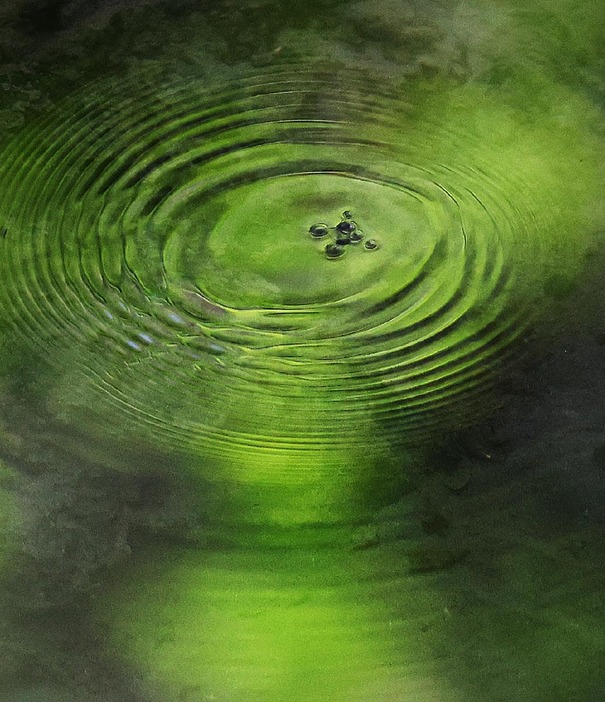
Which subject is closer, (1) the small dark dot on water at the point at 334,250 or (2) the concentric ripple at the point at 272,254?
(2) the concentric ripple at the point at 272,254

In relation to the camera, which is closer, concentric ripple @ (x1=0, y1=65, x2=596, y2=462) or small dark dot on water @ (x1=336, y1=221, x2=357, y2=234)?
concentric ripple @ (x1=0, y1=65, x2=596, y2=462)

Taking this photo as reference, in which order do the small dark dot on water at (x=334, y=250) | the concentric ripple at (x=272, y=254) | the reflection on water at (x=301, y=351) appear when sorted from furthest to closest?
the small dark dot on water at (x=334, y=250) → the concentric ripple at (x=272, y=254) → the reflection on water at (x=301, y=351)

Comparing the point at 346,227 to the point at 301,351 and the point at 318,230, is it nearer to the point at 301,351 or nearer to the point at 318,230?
the point at 318,230

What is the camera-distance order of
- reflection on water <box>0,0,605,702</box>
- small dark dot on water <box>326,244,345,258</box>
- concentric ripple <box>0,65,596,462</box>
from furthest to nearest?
small dark dot on water <box>326,244,345,258</box> → concentric ripple <box>0,65,596,462</box> → reflection on water <box>0,0,605,702</box>

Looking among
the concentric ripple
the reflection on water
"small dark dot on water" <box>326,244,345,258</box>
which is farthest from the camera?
"small dark dot on water" <box>326,244,345,258</box>

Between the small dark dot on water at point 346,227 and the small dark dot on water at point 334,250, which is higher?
the small dark dot on water at point 346,227

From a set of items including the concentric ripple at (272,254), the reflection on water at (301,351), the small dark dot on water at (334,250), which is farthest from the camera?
the small dark dot on water at (334,250)

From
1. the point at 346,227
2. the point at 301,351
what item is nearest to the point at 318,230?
the point at 346,227

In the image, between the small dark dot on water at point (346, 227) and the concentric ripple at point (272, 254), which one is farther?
the small dark dot on water at point (346, 227)
